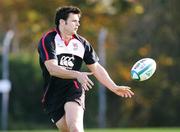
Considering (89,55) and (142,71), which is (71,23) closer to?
(89,55)

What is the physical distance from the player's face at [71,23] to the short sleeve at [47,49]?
26 centimetres

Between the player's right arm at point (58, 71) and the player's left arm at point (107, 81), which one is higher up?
the player's right arm at point (58, 71)

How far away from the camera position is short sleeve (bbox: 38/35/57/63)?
9.47 meters

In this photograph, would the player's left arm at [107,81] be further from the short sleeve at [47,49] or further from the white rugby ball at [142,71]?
the short sleeve at [47,49]

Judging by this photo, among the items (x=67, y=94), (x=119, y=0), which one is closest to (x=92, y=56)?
(x=67, y=94)

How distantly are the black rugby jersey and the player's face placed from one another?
0.18m

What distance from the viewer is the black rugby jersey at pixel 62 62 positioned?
9.67 meters

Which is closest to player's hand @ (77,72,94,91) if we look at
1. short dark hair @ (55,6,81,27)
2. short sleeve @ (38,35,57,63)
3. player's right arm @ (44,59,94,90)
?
player's right arm @ (44,59,94,90)

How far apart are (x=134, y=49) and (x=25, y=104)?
19.5ft

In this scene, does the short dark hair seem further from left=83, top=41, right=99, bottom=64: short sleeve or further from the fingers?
the fingers

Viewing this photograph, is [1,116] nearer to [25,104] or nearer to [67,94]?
[25,104]

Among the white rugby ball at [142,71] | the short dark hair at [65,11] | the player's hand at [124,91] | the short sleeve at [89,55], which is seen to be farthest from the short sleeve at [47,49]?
the white rugby ball at [142,71]

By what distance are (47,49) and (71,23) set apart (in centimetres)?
46

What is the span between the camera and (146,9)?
111ft
